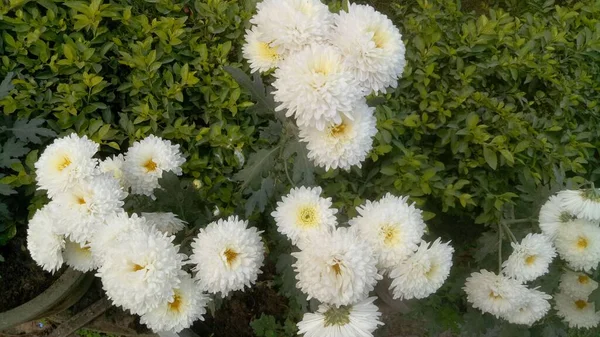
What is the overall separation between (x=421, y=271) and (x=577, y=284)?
69 centimetres

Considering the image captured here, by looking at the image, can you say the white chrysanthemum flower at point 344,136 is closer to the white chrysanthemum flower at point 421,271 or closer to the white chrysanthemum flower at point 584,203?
the white chrysanthemum flower at point 421,271

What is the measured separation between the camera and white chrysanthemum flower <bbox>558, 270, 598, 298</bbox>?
156cm

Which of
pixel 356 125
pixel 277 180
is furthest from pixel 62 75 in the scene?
pixel 356 125

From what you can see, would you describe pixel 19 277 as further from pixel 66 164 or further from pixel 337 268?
pixel 337 268

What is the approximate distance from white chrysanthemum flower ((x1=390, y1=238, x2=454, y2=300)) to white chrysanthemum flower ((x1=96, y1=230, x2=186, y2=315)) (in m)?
0.51

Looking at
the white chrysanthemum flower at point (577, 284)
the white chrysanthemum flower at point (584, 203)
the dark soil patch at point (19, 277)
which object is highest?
the white chrysanthemum flower at point (584, 203)

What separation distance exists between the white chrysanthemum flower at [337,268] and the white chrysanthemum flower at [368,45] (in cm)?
35

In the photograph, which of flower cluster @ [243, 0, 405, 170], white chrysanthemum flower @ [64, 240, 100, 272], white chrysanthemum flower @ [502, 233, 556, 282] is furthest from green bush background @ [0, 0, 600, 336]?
flower cluster @ [243, 0, 405, 170]

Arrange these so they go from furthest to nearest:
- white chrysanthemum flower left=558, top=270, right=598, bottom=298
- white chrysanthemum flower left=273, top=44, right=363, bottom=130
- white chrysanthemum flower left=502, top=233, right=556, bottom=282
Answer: white chrysanthemum flower left=558, top=270, right=598, bottom=298, white chrysanthemum flower left=502, top=233, right=556, bottom=282, white chrysanthemum flower left=273, top=44, right=363, bottom=130

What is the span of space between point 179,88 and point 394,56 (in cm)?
86

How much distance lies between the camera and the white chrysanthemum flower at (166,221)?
4.01 feet

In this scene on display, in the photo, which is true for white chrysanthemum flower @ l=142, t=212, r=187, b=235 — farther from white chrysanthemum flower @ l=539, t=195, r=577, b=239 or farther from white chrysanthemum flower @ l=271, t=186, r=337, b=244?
white chrysanthemum flower @ l=539, t=195, r=577, b=239

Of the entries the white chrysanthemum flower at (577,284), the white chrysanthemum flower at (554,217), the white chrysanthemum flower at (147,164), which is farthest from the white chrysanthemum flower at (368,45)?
the white chrysanthemum flower at (577,284)

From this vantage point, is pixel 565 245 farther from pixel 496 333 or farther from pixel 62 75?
pixel 62 75
